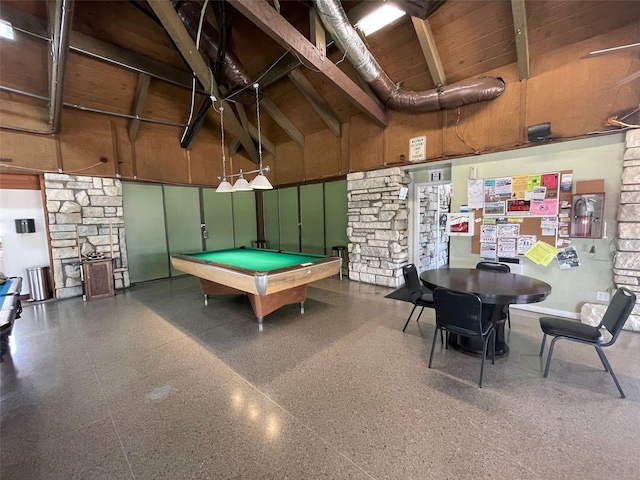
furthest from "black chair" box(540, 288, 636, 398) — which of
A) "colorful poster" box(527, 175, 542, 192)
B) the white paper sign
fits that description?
the white paper sign

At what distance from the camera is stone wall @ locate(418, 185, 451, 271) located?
5.60m

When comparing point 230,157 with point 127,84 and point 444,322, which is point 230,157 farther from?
point 444,322

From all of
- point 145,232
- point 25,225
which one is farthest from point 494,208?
point 25,225

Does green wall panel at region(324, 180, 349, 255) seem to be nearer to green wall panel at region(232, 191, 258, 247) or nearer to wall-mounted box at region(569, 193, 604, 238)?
green wall panel at region(232, 191, 258, 247)

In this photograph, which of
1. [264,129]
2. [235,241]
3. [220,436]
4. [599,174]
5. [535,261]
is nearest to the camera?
[220,436]

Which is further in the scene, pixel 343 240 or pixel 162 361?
pixel 343 240

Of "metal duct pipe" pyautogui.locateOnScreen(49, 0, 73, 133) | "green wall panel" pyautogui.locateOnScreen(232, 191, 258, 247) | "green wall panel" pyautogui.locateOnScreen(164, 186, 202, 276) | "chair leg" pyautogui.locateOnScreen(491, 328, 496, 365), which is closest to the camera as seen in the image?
"chair leg" pyautogui.locateOnScreen(491, 328, 496, 365)

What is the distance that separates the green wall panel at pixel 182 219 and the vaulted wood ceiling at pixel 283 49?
174 centimetres

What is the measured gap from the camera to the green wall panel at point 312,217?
20.9 feet

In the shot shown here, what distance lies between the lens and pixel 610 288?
321 centimetres

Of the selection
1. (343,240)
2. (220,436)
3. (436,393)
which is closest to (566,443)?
(436,393)

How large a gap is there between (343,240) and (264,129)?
3.61m

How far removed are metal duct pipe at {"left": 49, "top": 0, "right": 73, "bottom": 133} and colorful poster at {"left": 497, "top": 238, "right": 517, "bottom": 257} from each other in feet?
19.7

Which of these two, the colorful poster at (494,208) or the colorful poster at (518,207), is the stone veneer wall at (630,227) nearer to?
the colorful poster at (518,207)
